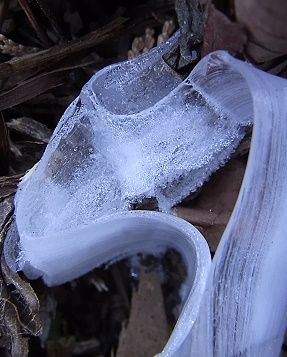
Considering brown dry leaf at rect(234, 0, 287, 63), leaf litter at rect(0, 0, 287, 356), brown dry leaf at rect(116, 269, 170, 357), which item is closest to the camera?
brown dry leaf at rect(234, 0, 287, 63)

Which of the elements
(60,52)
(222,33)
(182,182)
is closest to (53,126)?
(60,52)

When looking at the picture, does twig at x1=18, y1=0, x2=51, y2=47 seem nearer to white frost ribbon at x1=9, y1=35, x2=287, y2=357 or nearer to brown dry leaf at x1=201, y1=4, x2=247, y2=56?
white frost ribbon at x1=9, y1=35, x2=287, y2=357

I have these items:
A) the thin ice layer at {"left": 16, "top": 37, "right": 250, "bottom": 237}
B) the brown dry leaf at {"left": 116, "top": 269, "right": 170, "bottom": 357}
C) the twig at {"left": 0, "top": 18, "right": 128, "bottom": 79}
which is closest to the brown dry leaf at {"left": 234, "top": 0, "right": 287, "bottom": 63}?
the thin ice layer at {"left": 16, "top": 37, "right": 250, "bottom": 237}

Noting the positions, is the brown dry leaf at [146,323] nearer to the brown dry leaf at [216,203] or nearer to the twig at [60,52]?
the brown dry leaf at [216,203]

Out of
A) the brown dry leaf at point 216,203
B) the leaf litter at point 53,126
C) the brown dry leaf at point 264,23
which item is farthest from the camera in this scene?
the brown dry leaf at point 216,203

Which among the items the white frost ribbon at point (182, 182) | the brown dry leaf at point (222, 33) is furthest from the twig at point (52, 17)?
the brown dry leaf at point (222, 33)

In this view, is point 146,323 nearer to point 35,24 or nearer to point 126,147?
point 126,147
